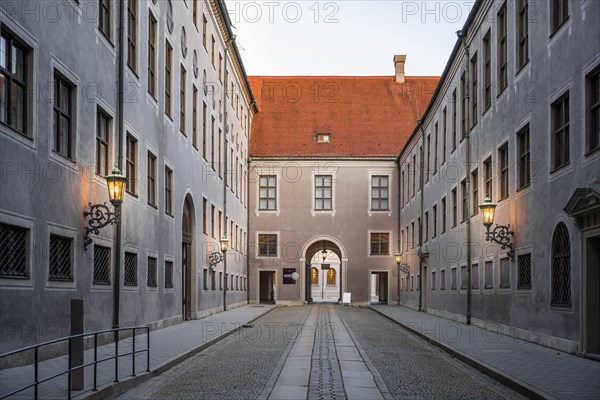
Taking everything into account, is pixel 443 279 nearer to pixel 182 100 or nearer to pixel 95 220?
pixel 182 100

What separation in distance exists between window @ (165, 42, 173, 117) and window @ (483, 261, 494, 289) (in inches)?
455

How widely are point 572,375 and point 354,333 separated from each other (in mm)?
12524

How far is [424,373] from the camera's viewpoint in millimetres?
13562

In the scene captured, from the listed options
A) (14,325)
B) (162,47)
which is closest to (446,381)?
(14,325)

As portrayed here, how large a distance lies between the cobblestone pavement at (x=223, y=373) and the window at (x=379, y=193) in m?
34.0

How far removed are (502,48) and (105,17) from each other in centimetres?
1164

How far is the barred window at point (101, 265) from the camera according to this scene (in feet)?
58.6

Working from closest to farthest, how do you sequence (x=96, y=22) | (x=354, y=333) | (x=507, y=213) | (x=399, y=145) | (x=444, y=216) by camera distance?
1. (x=96, y=22)
2. (x=507, y=213)
3. (x=354, y=333)
4. (x=444, y=216)
5. (x=399, y=145)

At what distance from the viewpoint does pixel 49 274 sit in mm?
14703

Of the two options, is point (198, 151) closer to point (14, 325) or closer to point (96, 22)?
point (96, 22)

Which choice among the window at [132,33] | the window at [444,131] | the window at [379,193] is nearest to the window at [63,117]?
the window at [132,33]

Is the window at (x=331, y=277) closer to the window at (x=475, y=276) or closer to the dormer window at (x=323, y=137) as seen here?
the dormer window at (x=323, y=137)

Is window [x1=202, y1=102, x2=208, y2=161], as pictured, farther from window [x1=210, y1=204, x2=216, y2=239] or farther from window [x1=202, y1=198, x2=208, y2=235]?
window [x1=210, y1=204, x2=216, y2=239]

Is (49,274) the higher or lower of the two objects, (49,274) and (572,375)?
the higher
